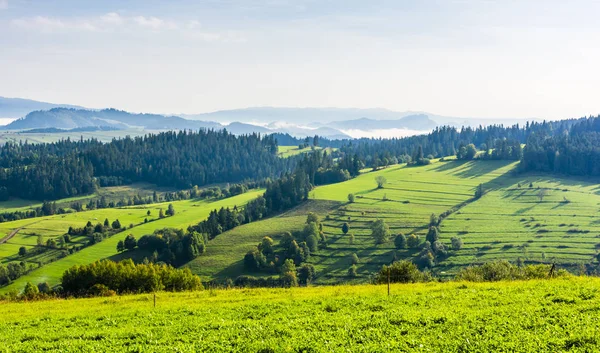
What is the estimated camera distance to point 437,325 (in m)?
24.8

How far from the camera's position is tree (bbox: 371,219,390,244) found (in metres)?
162

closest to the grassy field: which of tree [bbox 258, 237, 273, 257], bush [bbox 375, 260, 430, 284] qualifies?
tree [bbox 258, 237, 273, 257]

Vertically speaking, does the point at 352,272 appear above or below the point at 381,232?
below

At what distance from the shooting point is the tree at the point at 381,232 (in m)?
162

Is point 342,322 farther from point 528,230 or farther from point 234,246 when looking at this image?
point 528,230

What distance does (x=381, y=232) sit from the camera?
162500 mm

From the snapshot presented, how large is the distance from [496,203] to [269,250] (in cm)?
9873

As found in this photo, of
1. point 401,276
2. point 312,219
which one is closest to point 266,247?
point 312,219

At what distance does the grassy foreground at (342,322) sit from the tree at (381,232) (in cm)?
12605

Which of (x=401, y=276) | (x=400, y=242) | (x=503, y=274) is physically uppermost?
(x=503, y=274)

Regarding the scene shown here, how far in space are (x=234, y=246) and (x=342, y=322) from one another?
5900 inches

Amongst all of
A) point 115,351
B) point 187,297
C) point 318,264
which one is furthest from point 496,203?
point 115,351

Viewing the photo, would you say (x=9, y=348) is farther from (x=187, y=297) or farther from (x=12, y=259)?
(x=12, y=259)

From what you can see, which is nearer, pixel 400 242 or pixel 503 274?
pixel 503 274
